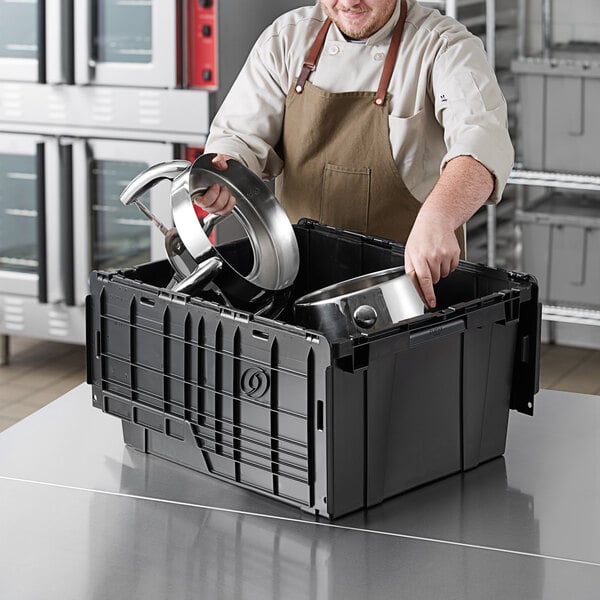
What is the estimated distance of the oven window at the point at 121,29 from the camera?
4043 mm

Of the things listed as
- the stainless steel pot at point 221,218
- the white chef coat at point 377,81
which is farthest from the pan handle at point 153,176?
the white chef coat at point 377,81

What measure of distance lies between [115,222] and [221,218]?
2541 millimetres

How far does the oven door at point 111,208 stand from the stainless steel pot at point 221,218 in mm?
2205

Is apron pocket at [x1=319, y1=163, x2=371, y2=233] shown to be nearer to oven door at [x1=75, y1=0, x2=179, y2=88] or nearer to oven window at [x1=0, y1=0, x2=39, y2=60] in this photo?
oven door at [x1=75, y1=0, x2=179, y2=88]

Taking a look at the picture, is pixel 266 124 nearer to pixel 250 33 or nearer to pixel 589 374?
pixel 250 33

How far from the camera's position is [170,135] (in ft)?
13.1

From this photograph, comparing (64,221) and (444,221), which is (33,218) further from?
(444,221)

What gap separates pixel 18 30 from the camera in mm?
4242

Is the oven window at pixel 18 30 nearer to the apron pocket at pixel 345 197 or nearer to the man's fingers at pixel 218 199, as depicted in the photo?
the apron pocket at pixel 345 197

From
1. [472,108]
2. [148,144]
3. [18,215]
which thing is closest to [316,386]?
[472,108]

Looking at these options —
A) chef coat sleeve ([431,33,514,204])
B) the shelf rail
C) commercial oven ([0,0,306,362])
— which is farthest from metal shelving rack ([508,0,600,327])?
chef coat sleeve ([431,33,514,204])

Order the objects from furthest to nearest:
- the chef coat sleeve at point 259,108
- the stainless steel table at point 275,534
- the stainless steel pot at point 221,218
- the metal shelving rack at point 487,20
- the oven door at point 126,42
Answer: the metal shelving rack at point 487,20, the oven door at point 126,42, the chef coat sleeve at point 259,108, the stainless steel pot at point 221,218, the stainless steel table at point 275,534

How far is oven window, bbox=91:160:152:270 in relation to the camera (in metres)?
4.18

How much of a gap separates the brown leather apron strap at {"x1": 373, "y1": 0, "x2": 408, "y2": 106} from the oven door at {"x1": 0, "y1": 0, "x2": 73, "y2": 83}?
2059mm
